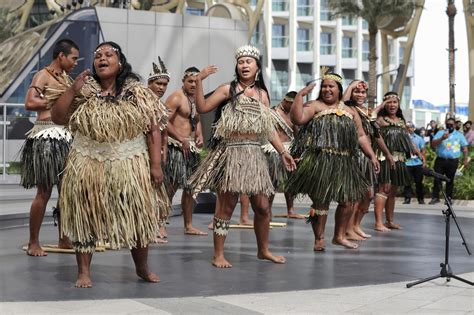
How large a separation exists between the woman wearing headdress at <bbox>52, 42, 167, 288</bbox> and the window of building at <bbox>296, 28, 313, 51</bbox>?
67.7 meters

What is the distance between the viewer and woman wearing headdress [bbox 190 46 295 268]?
6824mm

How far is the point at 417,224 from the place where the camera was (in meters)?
11.1

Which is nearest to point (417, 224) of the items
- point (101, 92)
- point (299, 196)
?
point (299, 196)

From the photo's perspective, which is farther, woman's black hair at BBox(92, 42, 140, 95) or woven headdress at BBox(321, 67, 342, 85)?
woven headdress at BBox(321, 67, 342, 85)

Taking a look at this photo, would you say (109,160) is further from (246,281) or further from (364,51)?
(364,51)

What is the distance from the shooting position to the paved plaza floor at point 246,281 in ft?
17.0

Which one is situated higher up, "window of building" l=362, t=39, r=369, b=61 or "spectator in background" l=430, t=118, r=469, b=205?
"window of building" l=362, t=39, r=369, b=61

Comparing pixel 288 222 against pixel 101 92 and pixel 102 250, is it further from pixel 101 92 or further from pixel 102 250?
pixel 101 92

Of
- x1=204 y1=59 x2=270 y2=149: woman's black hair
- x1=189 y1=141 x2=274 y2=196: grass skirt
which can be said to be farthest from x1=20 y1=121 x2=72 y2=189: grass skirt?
x1=204 y1=59 x2=270 y2=149: woman's black hair

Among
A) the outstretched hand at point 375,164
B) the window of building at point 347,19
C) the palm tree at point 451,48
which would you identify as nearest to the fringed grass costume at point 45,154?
the outstretched hand at point 375,164

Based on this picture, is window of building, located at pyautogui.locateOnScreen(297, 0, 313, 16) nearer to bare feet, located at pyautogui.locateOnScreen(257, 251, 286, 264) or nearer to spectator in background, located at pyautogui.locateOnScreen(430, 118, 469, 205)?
spectator in background, located at pyautogui.locateOnScreen(430, 118, 469, 205)

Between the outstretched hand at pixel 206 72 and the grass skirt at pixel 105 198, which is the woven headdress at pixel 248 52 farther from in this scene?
the grass skirt at pixel 105 198

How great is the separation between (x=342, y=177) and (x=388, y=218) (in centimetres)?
304

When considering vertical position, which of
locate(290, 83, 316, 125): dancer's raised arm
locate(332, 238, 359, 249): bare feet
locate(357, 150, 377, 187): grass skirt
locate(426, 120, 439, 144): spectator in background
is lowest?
locate(332, 238, 359, 249): bare feet
